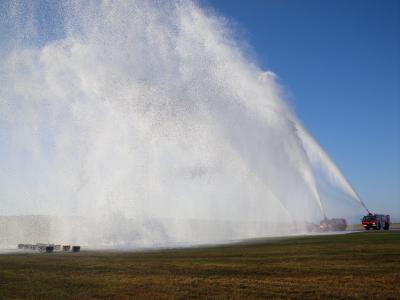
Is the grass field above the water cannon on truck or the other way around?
the other way around

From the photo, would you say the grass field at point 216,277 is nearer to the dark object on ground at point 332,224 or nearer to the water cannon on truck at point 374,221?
the water cannon on truck at point 374,221

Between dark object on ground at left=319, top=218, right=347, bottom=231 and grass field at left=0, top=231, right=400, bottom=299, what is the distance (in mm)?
34869

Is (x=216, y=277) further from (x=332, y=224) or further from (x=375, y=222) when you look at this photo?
(x=332, y=224)

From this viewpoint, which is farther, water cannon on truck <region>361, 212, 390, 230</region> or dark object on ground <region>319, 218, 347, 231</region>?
dark object on ground <region>319, 218, 347, 231</region>

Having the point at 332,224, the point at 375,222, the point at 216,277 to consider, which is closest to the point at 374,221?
the point at 375,222

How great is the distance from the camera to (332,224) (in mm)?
64562

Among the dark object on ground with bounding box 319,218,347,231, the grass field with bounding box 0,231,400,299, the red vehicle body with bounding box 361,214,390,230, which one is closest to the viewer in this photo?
the grass field with bounding box 0,231,400,299

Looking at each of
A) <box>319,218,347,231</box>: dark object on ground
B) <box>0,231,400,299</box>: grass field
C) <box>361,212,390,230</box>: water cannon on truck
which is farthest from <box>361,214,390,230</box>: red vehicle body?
<box>0,231,400,299</box>: grass field

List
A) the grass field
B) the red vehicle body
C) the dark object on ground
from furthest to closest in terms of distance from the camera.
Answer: the dark object on ground < the red vehicle body < the grass field

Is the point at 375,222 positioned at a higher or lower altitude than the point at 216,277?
higher

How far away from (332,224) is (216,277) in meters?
49.7

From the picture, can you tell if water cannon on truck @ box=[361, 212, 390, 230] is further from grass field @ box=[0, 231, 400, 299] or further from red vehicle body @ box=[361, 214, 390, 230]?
grass field @ box=[0, 231, 400, 299]

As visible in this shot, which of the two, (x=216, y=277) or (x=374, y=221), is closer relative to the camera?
(x=216, y=277)

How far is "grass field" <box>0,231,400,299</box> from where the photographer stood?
15.8m
